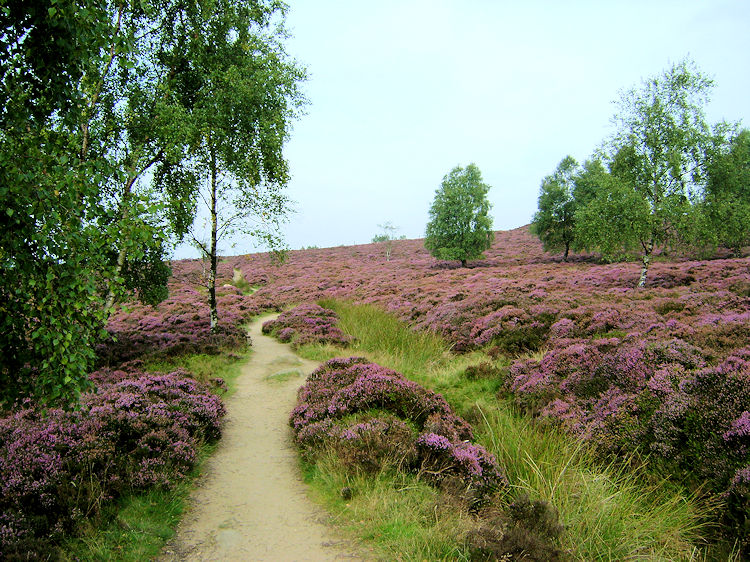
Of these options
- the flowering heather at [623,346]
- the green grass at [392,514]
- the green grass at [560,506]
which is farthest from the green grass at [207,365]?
the flowering heather at [623,346]

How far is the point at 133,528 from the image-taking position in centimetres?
496

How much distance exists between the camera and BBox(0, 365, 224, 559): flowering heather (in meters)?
4.63

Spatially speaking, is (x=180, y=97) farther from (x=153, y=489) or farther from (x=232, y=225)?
(x=153, y=489)

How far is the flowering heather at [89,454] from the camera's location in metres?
4.63

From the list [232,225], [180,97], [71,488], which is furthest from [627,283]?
[71,488]

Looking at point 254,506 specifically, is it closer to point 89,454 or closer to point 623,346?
point 89,454

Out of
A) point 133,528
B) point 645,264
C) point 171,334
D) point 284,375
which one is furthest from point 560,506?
point 645,264

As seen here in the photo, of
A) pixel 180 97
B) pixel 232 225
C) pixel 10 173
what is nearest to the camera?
pixel 10 173

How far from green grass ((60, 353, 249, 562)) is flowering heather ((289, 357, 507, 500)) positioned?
236cm

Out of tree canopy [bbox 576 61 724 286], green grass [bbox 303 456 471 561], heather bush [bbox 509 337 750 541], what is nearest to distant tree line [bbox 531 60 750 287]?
tree canopy [bbox 576 61 724 286]

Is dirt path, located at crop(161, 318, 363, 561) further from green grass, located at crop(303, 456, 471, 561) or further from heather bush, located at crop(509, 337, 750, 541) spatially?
heather bush, located at crop(509, 337, 750, 541)

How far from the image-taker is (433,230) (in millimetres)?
42094

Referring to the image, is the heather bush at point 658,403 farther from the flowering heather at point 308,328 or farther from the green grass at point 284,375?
the flowering heather at point 308,328

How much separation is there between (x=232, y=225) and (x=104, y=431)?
9.49 meters
